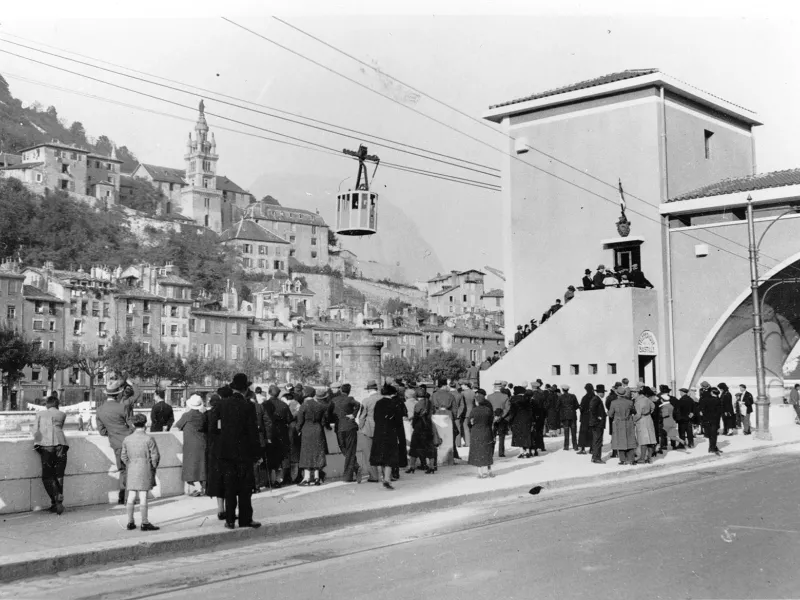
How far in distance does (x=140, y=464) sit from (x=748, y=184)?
27.5 m

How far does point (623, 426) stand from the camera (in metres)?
18.8

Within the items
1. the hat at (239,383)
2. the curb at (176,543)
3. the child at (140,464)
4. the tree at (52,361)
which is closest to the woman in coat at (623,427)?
the curb at (176,543)

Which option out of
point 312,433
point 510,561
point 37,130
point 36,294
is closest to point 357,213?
point 312,433

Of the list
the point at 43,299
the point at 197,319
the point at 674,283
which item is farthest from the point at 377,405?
the point at 197,319

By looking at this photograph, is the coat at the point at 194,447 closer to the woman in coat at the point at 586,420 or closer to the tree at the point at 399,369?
the woman in coat at the point at 586,420

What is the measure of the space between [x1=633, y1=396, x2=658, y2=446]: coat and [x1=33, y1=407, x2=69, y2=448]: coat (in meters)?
11.6

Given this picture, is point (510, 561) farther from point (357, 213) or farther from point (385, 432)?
point (357, 213)

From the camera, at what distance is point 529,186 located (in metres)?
37.6

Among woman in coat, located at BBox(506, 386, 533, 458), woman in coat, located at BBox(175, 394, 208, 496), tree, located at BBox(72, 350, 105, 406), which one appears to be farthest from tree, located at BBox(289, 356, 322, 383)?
woman in coat, located at BBox(175, 394, 208, 496)

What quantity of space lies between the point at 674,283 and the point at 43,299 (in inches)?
2764

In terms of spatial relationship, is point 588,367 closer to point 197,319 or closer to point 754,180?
point 754,180

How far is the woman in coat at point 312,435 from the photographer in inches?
591

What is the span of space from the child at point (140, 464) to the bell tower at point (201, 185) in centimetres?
13689

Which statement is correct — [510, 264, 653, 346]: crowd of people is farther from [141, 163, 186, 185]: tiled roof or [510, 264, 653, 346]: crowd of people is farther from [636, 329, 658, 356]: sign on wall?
[141, 163, 186, 185]: tiled roof
